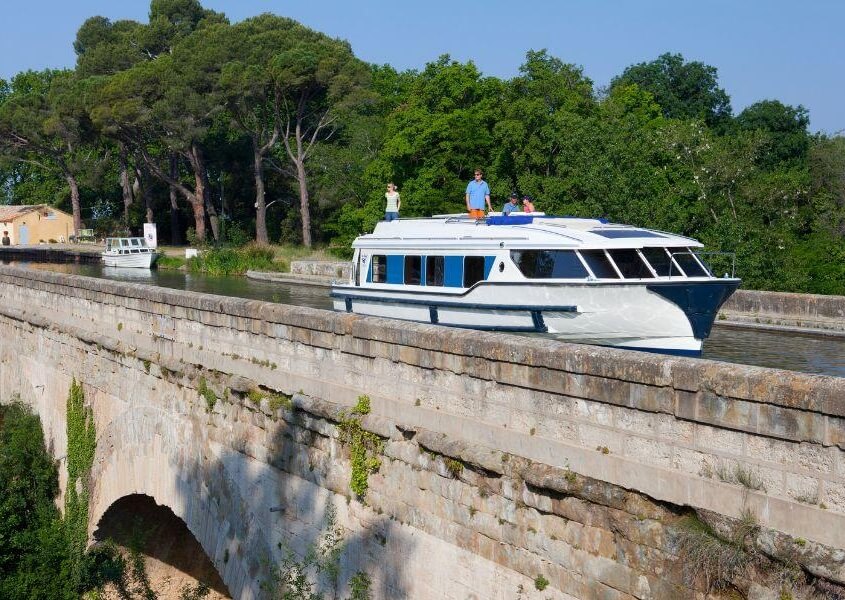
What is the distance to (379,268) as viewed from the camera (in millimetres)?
14820

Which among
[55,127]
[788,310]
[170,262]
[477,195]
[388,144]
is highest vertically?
[55,127]

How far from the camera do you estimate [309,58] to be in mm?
46625

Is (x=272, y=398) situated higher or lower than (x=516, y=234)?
lower

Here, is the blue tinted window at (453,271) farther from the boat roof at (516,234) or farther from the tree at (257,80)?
the tree at (257,80)

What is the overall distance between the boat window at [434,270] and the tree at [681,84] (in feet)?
188

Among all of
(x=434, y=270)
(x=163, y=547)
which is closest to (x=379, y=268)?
(x=434, y=270)

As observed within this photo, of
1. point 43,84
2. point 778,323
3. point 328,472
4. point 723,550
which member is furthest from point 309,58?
point 43,84

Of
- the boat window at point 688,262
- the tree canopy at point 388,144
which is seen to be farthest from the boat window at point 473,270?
the tree canopy at point 388,144

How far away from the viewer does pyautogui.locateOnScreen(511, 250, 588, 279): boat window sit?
1165 centimetres

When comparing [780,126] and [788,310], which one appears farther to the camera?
[780,126]

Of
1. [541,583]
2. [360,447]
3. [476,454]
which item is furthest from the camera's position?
[360,447]

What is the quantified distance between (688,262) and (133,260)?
31.6m

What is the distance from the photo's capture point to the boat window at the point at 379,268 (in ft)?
48.3

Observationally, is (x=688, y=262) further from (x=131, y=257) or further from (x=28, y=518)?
(x=131, y=257)
